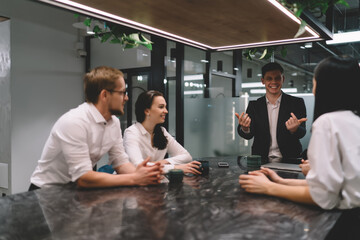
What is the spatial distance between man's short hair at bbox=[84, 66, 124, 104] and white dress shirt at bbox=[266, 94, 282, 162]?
161 centimetres

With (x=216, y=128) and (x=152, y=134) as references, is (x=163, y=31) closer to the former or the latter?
(x=152, y=134)

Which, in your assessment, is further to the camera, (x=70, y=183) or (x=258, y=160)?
(x=258, y=160)

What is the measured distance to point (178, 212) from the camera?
3.71ft

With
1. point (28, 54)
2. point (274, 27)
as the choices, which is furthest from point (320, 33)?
point (28, 54)

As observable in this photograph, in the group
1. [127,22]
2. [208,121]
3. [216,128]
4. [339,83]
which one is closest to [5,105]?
[208,121]

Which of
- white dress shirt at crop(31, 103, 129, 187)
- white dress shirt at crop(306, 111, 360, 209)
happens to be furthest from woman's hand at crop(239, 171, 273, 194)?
white dress shirt at crop(31, 103, 129, 187)

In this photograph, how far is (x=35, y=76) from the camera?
17.1 ft

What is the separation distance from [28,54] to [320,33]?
15.6ft

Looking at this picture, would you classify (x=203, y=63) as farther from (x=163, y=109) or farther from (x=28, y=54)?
(x=28, y=54)

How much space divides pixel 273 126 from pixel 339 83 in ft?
5.64

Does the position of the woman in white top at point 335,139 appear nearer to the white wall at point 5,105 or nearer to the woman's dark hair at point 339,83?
the woman's dark hair at point 339,83

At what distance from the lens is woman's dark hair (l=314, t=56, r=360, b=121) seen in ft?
3.77

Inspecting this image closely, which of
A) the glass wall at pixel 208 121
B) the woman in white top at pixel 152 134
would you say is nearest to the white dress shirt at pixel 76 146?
the woman in white top at pixel 152 134

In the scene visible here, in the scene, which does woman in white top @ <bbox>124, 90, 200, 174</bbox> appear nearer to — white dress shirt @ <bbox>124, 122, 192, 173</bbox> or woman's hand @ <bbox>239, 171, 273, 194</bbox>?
white dress shirt @ <bbox>124, 122, 192, 173</bbox>
